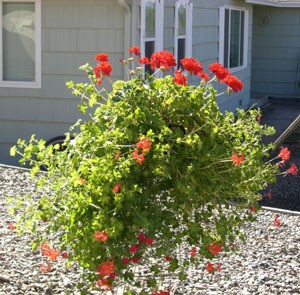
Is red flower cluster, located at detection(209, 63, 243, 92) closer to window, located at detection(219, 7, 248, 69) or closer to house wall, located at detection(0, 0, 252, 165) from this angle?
house wall, located at detection(0, 0, 252, 165)

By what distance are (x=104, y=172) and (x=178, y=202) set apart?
0.45m

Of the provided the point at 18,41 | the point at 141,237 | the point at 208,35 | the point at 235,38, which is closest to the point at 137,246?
the point at 141,237

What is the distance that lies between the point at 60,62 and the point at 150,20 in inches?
57.3

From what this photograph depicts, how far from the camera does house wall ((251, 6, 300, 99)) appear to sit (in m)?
21.4

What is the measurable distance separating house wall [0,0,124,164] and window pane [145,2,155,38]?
2.51 feet

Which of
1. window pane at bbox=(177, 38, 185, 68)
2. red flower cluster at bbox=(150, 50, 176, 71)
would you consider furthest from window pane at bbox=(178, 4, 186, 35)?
red flower cluster at bbox=(150, 50, 176, 71)

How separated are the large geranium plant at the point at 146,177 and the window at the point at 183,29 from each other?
26.1 ft

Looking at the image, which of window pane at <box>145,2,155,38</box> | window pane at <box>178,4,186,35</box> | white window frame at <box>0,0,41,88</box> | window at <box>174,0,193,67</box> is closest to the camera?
white window frame at <box>0,0,41,88</box>

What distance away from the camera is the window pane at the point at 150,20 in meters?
10.9

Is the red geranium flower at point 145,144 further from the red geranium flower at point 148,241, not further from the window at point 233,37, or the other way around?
the window at point 233,37

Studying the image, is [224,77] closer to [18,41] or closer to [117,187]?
[117,187]

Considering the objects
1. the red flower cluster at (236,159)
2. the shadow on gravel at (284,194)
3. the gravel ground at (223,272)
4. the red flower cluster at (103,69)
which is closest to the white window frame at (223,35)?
the shadow on gravel at (284,194)

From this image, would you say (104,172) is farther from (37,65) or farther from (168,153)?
(37,65)

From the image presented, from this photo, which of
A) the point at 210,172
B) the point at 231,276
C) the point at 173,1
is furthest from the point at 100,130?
the point at 173,1
